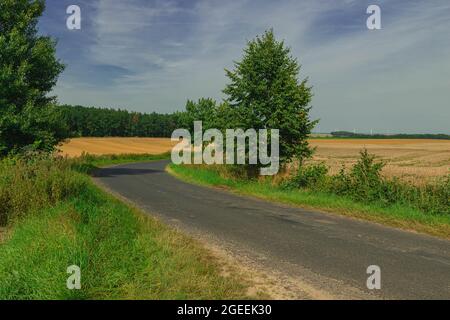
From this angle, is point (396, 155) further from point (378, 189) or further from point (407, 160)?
point (378, 189)

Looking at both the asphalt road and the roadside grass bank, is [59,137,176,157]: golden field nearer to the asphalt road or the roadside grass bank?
the asphalt road

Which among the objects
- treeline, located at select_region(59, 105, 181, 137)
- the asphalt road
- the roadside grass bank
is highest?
treeline, located at select_region(59, 105, 181, 137)

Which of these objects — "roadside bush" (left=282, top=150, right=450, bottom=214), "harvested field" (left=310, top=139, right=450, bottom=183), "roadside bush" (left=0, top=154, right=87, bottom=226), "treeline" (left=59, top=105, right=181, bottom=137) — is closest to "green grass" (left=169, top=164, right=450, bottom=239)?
"roadside bush" (left=282, top=150, right=450, bottom=214)

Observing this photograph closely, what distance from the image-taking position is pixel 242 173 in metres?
21.7

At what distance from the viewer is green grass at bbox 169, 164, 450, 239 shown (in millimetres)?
10516

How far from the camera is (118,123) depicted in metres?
129

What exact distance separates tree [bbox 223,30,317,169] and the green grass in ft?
9.47

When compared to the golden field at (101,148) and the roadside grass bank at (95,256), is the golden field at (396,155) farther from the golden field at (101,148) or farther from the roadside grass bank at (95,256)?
the roadside grass bank at (95,256)

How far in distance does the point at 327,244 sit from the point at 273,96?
41.2ft

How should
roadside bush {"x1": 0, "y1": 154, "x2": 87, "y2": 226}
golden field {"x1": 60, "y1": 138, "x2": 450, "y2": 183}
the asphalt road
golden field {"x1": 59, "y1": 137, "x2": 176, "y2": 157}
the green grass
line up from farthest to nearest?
golden field {"x1": 59, "y1": 137, "x2": 176, "y2": 157}, golden field {"x1": 60, "y1": 138, "x2": 450, "y2": 183}, the green grass, roadside bush {"x1": 0, "y1": 154, "x2": 87, "y2": 226}, the asphalt road

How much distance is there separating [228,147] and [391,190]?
9.74m

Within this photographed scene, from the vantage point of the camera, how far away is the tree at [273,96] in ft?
62.2

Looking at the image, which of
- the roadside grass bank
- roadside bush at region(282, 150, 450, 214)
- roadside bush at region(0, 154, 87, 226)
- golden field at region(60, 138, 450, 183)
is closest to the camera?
the roadside grass bank

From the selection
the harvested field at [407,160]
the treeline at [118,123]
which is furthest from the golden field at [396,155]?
the treeline at [118,123]
